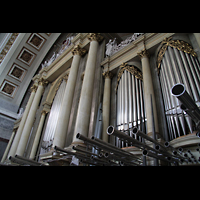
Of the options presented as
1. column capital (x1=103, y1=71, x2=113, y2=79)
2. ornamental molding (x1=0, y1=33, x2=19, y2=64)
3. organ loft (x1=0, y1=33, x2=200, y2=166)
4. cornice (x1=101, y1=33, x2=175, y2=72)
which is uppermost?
ornamental molding (x1=0, y1=33, x2=19, y2=64)

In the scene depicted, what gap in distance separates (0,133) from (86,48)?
8.61 metres

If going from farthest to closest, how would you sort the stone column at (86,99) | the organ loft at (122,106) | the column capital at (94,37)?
1. the column capital at (94,37)
2. the stone column at (86,99)
3. the organ loft at (122,106)

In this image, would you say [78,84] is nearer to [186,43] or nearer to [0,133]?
[186,43]

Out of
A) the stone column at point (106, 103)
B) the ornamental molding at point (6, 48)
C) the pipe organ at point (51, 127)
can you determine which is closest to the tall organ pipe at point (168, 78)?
the stone column at point (106, 103)

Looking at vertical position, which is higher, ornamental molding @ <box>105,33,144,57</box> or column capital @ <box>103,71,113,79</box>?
ornamental molding @ <box>105,33,144,57</box>

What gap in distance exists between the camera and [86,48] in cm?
689

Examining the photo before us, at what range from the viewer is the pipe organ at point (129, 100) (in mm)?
4113

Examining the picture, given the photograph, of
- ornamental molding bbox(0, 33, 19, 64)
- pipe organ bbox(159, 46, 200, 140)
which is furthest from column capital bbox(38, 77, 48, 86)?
pipe organ bbox(159, 46, 200, 140)

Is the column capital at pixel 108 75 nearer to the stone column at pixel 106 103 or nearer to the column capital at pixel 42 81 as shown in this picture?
the stone column at pixel 106 103

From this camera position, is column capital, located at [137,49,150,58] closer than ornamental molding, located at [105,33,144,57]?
Yes

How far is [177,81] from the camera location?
3.65 meters

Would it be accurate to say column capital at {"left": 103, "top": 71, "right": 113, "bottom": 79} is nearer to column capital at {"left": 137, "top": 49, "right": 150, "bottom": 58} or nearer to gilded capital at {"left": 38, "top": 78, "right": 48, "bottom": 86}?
column capital at {"left": 137, "top": 49, "right": 150, "bottom": 58}

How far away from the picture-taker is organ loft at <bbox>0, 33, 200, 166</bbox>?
222 cm
